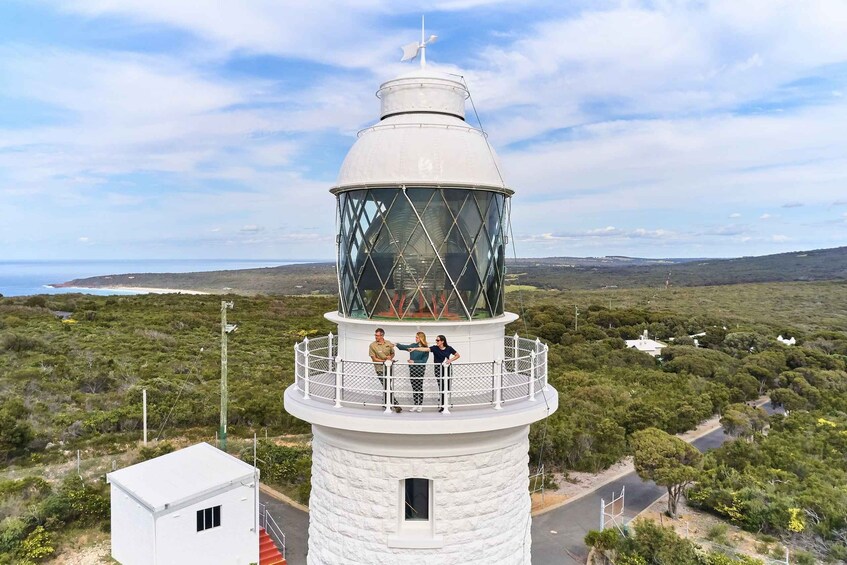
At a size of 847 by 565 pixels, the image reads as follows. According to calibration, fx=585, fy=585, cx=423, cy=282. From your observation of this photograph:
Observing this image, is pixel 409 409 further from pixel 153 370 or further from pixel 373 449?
pixel 153 370

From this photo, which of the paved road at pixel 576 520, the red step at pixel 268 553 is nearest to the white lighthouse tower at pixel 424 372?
the red step at pixel 268 553

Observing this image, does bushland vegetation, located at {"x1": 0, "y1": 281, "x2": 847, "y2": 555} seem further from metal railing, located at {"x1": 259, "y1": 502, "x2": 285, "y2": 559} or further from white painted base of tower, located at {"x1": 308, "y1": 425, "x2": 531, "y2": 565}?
white painted base of tower, located at {"x1": 308, "y1": 425, "x2": 531, "y2": 565}

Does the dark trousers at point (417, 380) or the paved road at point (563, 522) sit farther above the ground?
the dark trousers at point (417, 380)

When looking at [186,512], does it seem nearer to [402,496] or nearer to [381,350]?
[402,496]

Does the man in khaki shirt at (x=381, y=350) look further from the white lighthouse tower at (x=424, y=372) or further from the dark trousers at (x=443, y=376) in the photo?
the dark trousers at (x=443, y=376)

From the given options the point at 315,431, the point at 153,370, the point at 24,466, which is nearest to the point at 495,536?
the point at 315,431

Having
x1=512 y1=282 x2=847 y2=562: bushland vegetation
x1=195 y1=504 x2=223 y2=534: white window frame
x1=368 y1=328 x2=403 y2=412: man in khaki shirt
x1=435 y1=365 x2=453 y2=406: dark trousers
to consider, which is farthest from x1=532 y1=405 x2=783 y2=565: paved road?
x1=368 y1=328 x2=403 y2=412: man in khaki shirt

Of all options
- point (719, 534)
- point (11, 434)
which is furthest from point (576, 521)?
point (11, 434)
